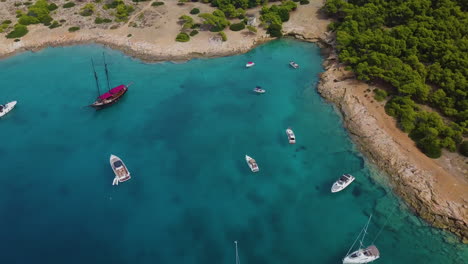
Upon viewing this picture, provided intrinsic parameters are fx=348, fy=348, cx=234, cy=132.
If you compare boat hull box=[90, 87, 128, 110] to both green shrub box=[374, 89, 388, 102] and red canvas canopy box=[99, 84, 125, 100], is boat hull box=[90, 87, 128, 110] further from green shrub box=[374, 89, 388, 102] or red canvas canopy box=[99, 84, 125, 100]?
green shrub box=[374, 89, 388, 102]

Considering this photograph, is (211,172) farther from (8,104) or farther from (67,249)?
(8,104)

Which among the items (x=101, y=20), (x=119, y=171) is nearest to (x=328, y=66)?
(x=119, y=171)

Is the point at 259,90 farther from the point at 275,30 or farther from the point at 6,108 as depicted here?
the point at 6,108

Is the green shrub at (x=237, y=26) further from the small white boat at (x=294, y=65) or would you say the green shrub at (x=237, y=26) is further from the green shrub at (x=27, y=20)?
the green shrub at (x=27, y=20)

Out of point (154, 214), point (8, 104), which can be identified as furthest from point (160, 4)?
point (154, 214)

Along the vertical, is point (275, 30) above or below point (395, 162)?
above

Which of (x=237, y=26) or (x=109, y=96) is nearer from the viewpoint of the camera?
(x=109, y=96)

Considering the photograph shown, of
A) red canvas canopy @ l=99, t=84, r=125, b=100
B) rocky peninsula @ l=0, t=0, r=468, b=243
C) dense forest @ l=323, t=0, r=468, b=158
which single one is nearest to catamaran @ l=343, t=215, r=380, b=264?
rocky peninsula @ l=0, t=0, r=468, b=243
